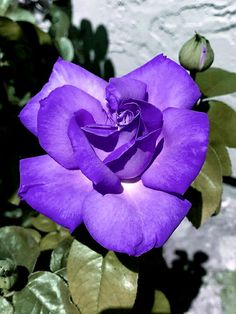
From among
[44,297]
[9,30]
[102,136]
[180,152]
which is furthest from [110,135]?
[9,30]

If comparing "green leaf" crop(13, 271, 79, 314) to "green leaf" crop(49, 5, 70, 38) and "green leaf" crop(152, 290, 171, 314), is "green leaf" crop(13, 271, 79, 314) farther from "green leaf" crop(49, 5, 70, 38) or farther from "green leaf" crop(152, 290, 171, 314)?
"green leaf" crop(49, 5, 70, 38)

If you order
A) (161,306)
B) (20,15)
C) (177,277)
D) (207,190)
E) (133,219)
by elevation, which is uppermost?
(20,15)

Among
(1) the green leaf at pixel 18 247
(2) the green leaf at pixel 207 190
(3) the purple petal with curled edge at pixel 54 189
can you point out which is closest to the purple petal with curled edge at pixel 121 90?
(3) the purple petal with curled edge at pixel 54 189

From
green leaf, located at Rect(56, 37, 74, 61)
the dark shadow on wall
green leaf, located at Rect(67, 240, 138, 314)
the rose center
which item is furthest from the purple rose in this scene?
the dark shadow on wall

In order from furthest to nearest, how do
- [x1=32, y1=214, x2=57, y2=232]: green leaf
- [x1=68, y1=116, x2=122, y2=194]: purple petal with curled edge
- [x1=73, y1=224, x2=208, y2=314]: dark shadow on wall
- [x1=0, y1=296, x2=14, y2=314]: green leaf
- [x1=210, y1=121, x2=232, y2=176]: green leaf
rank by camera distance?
1. [x1=73, y1=224, x2=208, y2=314]: dark shadow on wall
2. [x1=32, y1=214, x2=57, y2=232]: green leaf
3. [x1=210, y1=121, x2=232, y2=176]: green leaf
4. [x1=0, y1=296, x2=14, y2=314]: green leaf
5. [x1=68, y1=116, x2=122, y2=194]: purple petal with curled edge

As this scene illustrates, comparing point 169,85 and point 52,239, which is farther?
point 52,239

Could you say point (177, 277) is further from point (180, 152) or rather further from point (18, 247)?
point (180, 152)

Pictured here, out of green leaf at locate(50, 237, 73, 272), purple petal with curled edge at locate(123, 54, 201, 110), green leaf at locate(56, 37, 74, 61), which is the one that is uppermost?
purple petal with curled edge at locate(123, 54, 201, 110)
